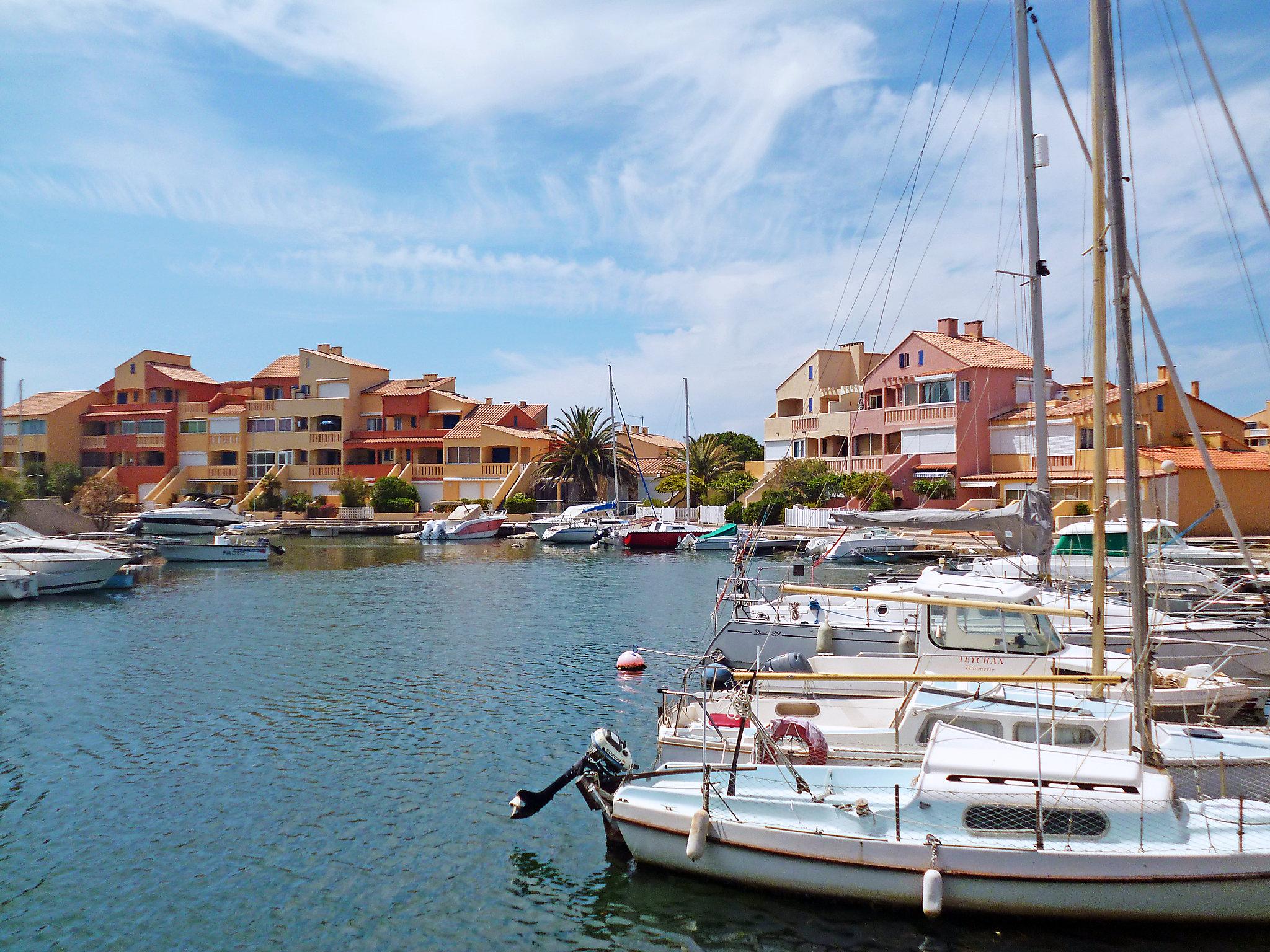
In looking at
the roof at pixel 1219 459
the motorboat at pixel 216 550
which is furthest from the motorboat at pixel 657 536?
the roof at pixel 1219 459

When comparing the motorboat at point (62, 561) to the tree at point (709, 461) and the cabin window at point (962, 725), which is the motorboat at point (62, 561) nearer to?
the cabin window at point (962, 725)

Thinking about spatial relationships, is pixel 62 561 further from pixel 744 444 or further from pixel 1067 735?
pixel 744 444

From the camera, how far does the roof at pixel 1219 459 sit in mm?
46844

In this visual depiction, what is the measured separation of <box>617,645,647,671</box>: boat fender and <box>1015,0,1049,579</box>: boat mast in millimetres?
9682

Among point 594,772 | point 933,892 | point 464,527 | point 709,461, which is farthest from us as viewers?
point 709,461

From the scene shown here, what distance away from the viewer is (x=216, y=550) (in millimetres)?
54000

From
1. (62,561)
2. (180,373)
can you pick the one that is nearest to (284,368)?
(180,373)

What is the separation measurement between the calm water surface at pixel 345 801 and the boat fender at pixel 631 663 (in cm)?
56

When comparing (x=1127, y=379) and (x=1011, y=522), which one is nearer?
(x=1127, y=379)

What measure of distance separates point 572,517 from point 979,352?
30.9m

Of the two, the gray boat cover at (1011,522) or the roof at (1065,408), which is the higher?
the roof at (1065,408)

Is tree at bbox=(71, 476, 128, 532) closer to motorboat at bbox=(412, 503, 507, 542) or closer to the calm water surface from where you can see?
motorboat at bbox=(412, 503, 507, 542)

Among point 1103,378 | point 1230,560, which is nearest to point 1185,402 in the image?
point 1103,378

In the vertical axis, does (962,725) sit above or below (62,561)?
below
